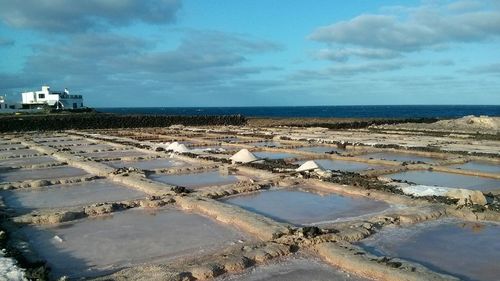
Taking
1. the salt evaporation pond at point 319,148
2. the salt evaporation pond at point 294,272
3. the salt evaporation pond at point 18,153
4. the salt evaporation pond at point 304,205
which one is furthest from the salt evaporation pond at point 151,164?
the salt evaporation pond at point 294,272

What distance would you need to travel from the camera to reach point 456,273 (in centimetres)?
470

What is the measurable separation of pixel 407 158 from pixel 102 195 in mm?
9683

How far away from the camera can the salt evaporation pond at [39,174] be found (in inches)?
429

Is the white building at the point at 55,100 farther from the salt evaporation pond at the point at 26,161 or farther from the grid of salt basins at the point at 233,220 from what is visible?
Result: the grid of salt basins at the point at 233,220

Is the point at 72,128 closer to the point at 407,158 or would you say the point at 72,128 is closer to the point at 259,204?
the point at 407,158

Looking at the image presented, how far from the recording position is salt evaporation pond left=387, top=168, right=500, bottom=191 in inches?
380

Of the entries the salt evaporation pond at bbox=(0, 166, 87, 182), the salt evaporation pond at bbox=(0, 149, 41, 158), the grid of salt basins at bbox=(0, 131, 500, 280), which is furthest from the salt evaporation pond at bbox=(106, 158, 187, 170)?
the salt evaporation pond at bbox=(0, 149, 41, 158)

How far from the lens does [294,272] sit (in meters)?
4.70

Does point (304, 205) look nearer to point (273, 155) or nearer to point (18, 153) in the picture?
point (273, 155)

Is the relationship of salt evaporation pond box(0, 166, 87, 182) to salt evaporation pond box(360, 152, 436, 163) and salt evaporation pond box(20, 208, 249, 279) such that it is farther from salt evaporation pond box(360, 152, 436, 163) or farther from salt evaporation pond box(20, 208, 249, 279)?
salt evaporation pond box(360, 152, 436, 163)

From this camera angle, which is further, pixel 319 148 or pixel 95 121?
pixel 95 121

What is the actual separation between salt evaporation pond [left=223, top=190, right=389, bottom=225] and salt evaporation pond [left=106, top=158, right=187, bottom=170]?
15.3 ft

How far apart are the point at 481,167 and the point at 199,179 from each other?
780 centimetres

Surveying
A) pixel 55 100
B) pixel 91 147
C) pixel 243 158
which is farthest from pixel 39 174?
pixel 55 100
